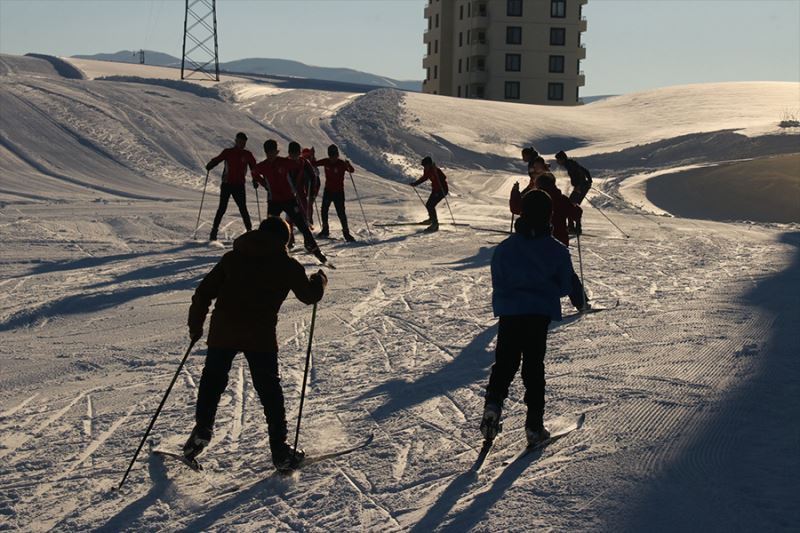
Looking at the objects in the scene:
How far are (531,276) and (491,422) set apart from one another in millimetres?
956

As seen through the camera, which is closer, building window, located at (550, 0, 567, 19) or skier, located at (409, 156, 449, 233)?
A: skier, located at (409, 156, 449, 233)

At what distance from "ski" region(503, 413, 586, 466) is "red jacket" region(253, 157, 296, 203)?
837 cm

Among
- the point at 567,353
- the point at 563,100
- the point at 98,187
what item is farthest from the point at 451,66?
the point at 567,353

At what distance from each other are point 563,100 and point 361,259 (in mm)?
64842

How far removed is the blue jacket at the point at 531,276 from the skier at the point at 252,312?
1106mm

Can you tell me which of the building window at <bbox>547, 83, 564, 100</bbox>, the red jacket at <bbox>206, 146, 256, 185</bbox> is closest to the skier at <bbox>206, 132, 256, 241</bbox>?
the red jacket at <bbox>206, 146, 256, 185</bbox>

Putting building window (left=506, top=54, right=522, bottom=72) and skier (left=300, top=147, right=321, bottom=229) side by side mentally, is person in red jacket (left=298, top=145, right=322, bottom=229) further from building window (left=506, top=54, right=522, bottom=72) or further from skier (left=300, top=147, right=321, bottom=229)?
building window (left=506, top=54, right=522, bottom=72)

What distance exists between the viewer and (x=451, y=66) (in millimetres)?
82625

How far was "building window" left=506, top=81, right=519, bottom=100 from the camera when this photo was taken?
250 feet

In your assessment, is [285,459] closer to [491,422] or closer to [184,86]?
[491,422]

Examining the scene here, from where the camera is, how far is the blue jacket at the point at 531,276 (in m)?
6.13

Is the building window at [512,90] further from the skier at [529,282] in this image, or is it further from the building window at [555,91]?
the skier at [529,282]

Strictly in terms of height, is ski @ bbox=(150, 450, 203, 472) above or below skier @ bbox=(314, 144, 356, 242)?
below

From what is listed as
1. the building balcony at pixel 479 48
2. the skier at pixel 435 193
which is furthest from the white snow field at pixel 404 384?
the building balcony at pixel 479 48
